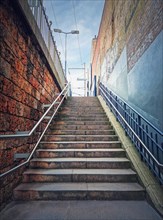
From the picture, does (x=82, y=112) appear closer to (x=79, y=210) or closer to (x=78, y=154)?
(x=78, y=154)

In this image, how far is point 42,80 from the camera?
413cm

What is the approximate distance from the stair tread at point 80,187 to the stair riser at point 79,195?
0.05 metres

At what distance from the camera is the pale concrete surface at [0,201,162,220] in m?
1.95

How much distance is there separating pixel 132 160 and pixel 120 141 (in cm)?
87

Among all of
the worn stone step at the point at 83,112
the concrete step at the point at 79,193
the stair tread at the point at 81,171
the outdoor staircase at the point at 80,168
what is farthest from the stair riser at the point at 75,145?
the worn stone step at the point at 83,112

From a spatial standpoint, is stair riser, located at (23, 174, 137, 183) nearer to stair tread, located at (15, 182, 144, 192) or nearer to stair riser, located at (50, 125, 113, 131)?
stair tread, located at (15, 182, 144, 192)

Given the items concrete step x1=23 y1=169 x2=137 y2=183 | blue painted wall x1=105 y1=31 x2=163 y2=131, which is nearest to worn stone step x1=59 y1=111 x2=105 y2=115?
blue painted wall x1=105 y1=31 x2=163 y2=131

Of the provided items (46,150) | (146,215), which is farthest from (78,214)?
(46,150)

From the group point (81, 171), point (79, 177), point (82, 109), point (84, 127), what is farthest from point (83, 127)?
point (79, 177)

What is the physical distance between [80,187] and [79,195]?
0.14m

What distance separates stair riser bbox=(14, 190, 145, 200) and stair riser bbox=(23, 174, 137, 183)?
1.17 ft

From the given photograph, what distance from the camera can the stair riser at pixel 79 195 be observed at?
2422mm

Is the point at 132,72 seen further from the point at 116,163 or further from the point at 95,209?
the point at 95,209

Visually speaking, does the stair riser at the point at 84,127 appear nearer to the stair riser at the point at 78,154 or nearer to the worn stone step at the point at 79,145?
the worn stone step at the point at 79,145
